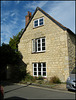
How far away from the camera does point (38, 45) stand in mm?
15352

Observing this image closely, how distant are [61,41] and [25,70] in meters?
6.22

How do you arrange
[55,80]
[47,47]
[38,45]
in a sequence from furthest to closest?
[38,45] → [47,47] → [55,80]

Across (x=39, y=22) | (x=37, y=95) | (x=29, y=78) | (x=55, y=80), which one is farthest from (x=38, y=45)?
(x=37, y=95)

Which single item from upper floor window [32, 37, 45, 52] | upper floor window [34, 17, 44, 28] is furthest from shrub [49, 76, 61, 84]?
upper floor window [34, 17, 44, 28]

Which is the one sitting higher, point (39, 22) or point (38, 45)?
point (39, 22)

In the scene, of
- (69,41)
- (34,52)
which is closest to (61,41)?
(69,41)

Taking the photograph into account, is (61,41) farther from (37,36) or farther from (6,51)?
(6,51)

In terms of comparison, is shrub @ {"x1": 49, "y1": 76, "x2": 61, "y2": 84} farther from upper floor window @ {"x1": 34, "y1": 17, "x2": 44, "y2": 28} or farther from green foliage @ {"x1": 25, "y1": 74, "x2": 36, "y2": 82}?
upper floor window @ {"x1": 34, "y1": 17, "x2": 44, "y2": 28}

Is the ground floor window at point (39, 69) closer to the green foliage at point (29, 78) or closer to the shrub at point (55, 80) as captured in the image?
the green foliage at point (29, 78)

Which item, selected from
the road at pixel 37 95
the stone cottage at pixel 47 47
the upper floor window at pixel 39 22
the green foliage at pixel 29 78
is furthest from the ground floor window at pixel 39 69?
the road at pixel 37 95

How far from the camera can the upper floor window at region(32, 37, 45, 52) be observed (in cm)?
1487

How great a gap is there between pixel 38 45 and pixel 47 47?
1.53m

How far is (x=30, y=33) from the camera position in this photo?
16.3m

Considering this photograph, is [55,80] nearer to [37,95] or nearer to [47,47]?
[47,47]
